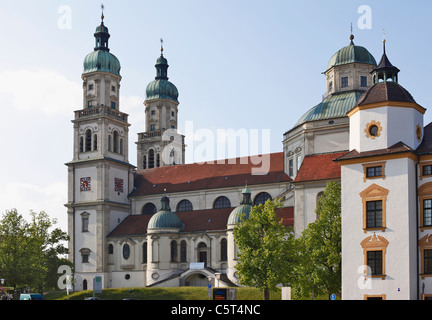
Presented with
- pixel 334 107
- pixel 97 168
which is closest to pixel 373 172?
pixel 334 107

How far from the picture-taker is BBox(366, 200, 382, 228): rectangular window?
37.6m

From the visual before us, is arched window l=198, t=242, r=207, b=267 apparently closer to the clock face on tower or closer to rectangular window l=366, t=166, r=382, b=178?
the clock face on tower

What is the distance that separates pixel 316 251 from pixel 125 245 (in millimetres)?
41872

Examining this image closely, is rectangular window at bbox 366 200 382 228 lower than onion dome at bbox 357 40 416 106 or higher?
lower

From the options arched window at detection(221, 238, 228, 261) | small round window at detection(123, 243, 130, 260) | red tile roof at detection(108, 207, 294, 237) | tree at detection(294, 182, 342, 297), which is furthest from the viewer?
small round window at detection(123, 243, 130, 260)

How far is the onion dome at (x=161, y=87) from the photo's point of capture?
110500 millimetres

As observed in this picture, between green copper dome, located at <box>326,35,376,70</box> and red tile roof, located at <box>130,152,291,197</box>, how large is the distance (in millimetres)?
15225

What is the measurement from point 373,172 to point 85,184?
5504cm

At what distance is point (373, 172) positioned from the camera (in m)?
38.4

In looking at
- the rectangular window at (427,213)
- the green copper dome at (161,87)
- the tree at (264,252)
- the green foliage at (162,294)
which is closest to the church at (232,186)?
the rectangular window at (427,213)

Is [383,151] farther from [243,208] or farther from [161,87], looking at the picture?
[161,87]

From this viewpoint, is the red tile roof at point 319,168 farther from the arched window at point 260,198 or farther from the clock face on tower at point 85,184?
the clock face on tower at point 85,184

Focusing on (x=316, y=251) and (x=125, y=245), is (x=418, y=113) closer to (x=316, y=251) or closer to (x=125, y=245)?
(x=316, y=251)

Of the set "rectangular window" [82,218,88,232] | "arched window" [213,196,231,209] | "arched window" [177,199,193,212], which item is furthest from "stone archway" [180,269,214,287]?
"rectangular window" [82,218,88,232]
